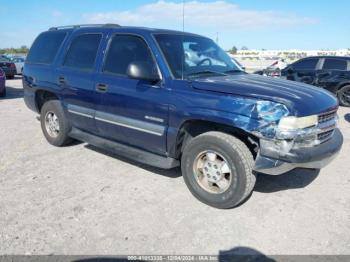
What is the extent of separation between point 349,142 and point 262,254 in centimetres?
452

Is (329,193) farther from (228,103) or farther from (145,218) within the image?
(145,218)

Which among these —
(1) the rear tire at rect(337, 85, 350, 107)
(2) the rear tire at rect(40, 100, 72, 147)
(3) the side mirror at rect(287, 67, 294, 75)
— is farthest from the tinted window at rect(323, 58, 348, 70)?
(2) the rear tire at rect(40, 100, 72, 147)

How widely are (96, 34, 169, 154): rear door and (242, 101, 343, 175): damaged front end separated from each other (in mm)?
1192

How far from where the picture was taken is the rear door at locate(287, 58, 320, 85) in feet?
38.7

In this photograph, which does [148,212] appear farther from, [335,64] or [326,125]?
[335,64]

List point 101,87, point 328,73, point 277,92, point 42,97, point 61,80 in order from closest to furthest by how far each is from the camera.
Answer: point 277,92
point 101,87
point 61,80
point 42,97
point 328,73

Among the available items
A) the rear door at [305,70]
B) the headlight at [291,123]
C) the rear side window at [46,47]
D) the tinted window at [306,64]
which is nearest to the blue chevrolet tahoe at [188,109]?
the headlight at [291,123]

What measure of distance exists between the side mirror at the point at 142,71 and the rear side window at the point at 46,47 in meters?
2.35

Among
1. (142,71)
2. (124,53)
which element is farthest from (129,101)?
(124,53)

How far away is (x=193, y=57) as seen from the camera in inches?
174

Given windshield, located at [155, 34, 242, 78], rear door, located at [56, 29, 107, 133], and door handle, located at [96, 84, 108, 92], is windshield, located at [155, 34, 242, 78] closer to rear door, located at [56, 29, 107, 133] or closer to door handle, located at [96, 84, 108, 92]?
door handle, located at [96, 84, 108, 92]

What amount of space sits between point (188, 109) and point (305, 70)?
376 inches

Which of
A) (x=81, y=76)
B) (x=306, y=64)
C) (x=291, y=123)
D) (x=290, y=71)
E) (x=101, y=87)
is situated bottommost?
(x=290, y=71)

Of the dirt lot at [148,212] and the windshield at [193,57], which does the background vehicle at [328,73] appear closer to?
the dirt lot at [148,212]
